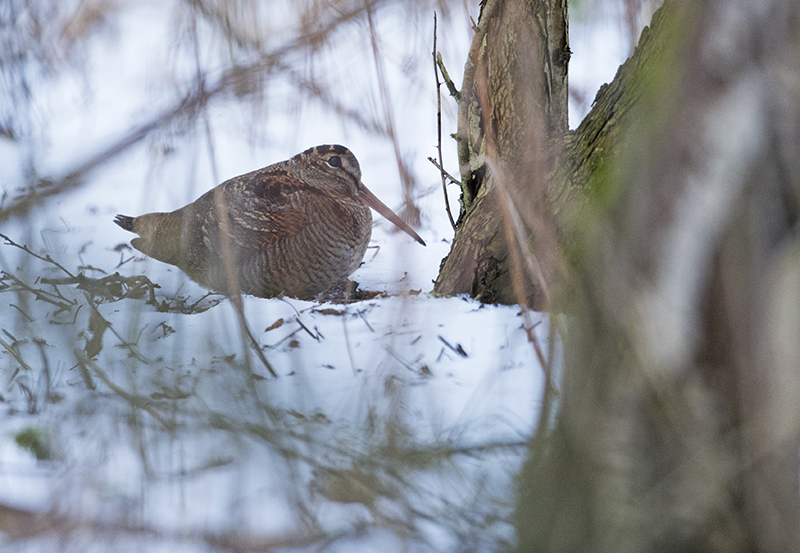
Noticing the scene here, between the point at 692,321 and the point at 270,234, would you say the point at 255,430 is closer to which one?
the point at 692,321

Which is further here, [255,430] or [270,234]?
[270,234]

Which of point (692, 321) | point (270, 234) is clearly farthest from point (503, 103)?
point (692, 321)

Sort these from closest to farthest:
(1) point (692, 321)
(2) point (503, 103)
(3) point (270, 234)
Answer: (1) point (692, 321)
(2) point (503, 103)
(3) point (270, 234)

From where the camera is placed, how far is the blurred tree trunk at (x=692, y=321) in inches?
23.5

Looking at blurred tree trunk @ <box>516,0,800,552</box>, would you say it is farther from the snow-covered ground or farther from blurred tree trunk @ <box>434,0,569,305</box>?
blurred tree trunk @ <box>434,0,569,305</box>

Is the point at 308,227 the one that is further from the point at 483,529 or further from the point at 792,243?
the point at 792,243

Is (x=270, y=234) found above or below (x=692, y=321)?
above

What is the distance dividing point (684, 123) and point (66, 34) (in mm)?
1055

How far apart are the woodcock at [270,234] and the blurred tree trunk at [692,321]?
192 centimetres

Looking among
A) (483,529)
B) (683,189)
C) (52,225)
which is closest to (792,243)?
(683,189)

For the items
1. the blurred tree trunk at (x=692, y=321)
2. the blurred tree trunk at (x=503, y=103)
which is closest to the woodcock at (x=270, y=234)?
the blurred tree trunk at (x=503, y=103)

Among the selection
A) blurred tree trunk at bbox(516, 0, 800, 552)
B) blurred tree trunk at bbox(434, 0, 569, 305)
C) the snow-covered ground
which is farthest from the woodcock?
blurred tree trunk at bbox(516, 0, 800, 552)

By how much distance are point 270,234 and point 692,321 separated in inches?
91.9

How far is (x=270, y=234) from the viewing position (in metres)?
2.74
